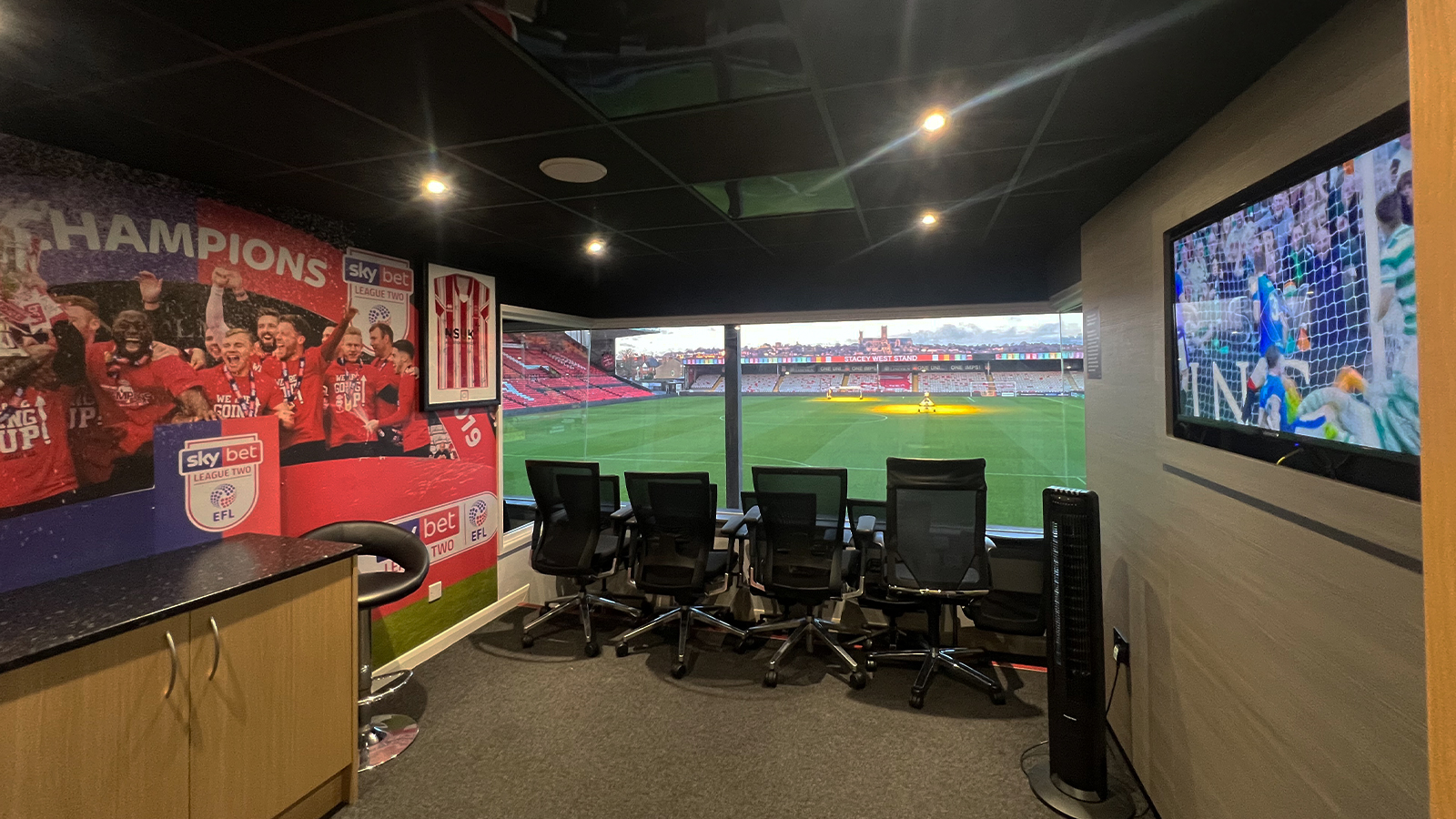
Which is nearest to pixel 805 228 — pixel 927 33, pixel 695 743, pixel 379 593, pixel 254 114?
pixel 927 33

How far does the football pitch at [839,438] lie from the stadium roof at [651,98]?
918 centimetres

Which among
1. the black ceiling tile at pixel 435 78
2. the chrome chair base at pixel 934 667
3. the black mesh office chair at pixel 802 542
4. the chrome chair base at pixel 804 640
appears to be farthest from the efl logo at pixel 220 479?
the chrome chair base at pixel 934 667

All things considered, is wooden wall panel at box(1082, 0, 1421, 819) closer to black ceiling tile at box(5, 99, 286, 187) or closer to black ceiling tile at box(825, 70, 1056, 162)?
black ceiling tile at box(825, 70, 1056, 162)

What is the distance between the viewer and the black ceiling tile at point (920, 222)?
2479mm

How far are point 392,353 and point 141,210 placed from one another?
45.8 inches

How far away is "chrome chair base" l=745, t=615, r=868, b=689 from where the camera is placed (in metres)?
2.93

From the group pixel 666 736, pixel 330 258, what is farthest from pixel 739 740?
pixel 330 258

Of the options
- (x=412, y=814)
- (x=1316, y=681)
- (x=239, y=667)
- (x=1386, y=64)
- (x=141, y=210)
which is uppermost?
(x=141, y=210)

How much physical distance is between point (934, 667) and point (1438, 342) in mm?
Result: 2850

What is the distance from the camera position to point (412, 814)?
204 cm

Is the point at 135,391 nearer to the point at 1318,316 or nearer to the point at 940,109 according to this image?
the point at 940,109

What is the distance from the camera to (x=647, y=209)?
8.24 ft

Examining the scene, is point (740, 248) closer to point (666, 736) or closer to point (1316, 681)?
point (666, 736)

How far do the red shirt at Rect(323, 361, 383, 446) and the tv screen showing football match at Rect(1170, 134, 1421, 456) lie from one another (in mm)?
3484
